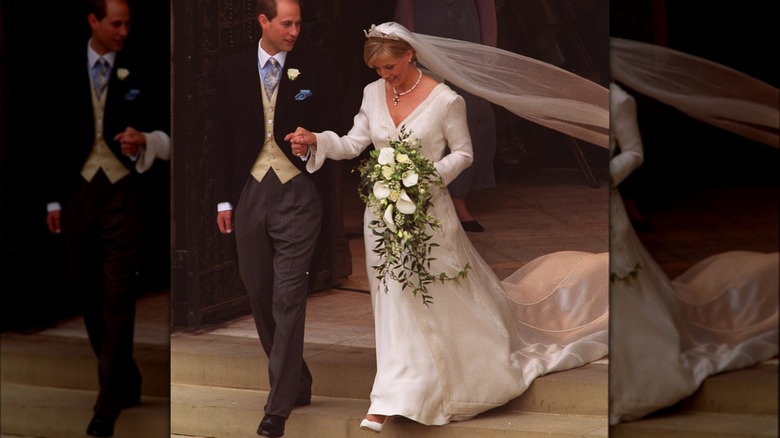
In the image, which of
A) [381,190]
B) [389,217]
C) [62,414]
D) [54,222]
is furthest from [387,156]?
[62,414]

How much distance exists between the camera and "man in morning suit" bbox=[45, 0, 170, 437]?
221 inches

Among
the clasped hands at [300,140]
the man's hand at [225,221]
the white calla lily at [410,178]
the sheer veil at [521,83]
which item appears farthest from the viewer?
the man's hand at [225,221]

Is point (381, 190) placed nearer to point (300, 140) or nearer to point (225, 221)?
point (300, 140)

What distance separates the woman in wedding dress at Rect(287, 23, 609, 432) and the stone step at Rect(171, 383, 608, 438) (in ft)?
0.21

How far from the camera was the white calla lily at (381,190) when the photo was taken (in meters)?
5.18

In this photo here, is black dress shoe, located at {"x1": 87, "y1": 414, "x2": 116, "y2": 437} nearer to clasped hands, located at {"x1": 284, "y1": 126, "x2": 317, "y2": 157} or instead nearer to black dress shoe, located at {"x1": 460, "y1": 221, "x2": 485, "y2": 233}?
clasped hands, located at {"x1": 284, "y1": 126, "x2": 317, "y2": 157}

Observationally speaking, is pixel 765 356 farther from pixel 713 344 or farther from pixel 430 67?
pixel 430 67

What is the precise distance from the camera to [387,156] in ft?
17.0

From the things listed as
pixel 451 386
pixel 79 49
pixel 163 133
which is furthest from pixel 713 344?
pixel 79 49

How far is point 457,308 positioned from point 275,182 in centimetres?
102

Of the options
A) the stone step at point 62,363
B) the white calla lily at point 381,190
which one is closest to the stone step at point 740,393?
the white calla lily at point 381,190

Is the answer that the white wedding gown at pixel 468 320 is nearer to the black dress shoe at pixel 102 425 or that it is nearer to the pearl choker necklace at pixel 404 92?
the pearl choker necklace at pixel 404 92

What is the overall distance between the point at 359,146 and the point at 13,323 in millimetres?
1961

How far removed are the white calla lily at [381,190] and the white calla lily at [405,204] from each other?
0.21ft
